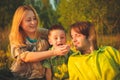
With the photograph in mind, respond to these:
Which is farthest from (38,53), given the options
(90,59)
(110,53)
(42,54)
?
(110,53)

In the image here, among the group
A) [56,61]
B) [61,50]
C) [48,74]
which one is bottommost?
[48,74]

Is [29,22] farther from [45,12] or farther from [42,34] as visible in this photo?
[45,12]

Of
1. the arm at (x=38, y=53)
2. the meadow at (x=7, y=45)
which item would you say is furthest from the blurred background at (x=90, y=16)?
the arm at (x=38, y=53)

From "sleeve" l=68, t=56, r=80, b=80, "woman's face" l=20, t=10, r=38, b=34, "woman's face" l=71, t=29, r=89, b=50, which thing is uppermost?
"woman's face" l=20, t=10, r=38, b=34

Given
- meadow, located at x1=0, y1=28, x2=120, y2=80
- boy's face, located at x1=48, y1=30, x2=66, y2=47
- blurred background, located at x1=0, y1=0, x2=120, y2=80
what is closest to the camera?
boy's face, located at x1=48, y1=30, x2=66, y2=47

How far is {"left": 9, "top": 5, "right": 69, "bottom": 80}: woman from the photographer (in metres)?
2.68

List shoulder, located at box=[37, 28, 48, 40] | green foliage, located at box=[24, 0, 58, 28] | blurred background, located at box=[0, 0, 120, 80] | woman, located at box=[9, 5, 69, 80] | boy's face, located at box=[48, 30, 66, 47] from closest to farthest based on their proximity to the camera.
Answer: boy's face, located at box=[48, 30, 66, 47] → woman, located at box=[9, 5, 69, 80] → shoulder, located at box=[37, 28, 48, 40] → blurred background, located at box=[0, 0, 120, 80] → green foliage, located at box=[24, 0, 58, 28]

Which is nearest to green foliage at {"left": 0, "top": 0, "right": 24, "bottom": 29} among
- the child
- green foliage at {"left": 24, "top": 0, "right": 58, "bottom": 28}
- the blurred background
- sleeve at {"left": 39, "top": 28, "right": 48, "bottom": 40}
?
the blurred background

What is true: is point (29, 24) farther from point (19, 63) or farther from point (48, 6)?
point (48, 6)

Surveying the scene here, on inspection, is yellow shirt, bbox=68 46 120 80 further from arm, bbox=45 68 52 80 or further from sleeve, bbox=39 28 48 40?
sleeve, bbox=39 28 48 40

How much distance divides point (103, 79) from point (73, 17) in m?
2.11

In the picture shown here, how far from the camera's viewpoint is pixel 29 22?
2768mm

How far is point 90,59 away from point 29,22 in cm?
60

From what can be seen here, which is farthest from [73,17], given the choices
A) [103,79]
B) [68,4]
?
[103,79]
